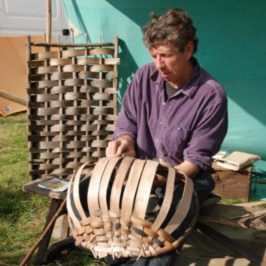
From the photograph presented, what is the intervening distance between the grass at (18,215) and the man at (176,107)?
39.1 inches

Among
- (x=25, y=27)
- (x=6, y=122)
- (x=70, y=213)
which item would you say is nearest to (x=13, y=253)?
(x=70, y=213)

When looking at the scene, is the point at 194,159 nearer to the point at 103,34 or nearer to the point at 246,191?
the point at 246,191

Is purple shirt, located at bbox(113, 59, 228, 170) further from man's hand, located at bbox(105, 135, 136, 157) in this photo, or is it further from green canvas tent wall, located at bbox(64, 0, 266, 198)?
green canvas tent wall, located at bbox(64, 0, 266, 198)

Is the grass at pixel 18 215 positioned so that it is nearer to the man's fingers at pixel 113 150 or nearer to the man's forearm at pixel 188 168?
the man's fingers at pixel 113 150

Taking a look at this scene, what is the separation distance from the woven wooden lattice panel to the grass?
14.4 inches

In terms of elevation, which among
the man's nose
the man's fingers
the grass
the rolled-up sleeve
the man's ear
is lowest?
the grass

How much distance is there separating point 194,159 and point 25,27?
21.7 feet

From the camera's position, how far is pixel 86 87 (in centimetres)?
425

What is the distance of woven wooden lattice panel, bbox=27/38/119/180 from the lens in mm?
4195

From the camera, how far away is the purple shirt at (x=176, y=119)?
8.09ft

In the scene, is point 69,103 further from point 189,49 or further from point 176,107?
point 189,49

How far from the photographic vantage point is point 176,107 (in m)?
2.55

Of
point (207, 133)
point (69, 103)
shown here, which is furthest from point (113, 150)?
point (69, 103)

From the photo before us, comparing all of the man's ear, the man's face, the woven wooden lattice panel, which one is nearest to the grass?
the woven wooden lattice panel
